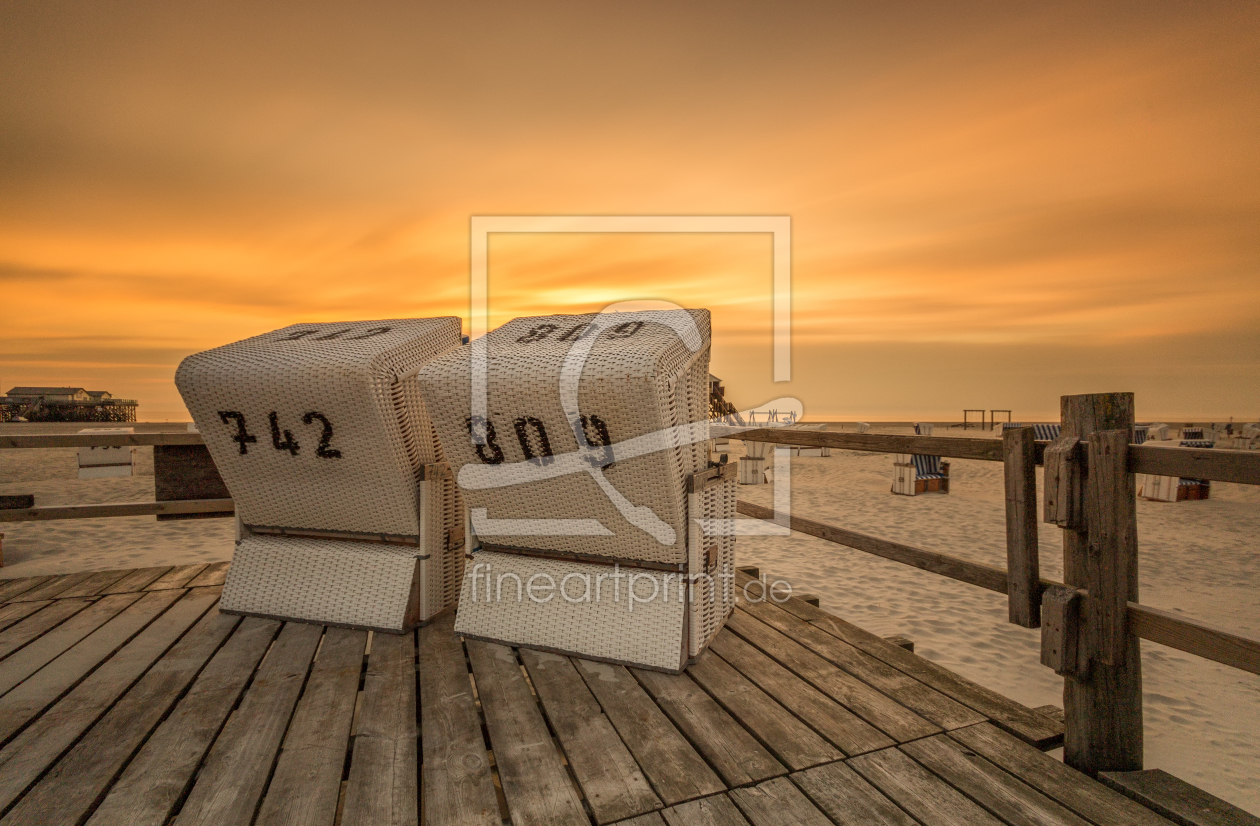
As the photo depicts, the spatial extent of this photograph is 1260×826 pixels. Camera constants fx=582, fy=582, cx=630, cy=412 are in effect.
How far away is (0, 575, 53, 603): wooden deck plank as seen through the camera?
3.44m

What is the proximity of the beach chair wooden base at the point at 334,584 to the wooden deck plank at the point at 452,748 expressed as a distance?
301mm

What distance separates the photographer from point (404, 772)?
168 centimetres

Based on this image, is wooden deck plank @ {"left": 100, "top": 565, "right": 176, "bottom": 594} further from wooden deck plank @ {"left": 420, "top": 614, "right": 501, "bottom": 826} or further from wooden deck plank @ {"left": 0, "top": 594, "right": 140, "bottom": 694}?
wooden deck plank @ {"left": 420, "top": 614, "right": 501, "bottom": 826}

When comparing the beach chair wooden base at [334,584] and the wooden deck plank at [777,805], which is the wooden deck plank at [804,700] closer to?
the wooden deck plank at [777,805]

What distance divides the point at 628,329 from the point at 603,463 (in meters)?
0.58

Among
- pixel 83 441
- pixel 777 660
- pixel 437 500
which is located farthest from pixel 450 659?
pixel 83 441

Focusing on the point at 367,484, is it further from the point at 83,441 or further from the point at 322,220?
the point at 322,220

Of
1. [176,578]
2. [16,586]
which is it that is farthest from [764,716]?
[16,586]

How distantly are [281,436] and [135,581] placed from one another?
207cm

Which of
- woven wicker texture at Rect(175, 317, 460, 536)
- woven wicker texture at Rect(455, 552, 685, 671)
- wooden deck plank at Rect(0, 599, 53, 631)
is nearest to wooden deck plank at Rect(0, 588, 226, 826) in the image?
woven wicker texture at Rect(175, 317, 460, 536)

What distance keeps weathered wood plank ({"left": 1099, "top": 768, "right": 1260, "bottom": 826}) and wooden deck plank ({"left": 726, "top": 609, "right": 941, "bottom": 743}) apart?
471 millimetres

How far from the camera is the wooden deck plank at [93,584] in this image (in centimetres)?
345

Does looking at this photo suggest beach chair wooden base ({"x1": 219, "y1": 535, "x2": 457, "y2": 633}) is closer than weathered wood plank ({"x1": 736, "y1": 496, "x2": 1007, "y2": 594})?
No

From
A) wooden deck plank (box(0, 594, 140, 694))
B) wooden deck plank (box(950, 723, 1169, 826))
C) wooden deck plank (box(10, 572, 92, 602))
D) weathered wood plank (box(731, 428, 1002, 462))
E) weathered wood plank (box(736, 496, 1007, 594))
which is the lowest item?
wooden deck plank (box(10, 572, 92, 602))
